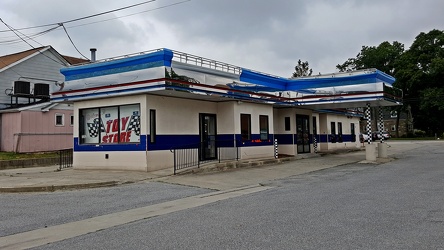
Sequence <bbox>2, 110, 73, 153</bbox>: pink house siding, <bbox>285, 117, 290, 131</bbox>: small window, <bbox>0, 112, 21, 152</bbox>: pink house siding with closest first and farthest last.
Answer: <bbox>2, 110, 73, 153</bbox>: pink house siding
<bbox>0, 112, 21, 152</bbox>: pink house siding
<bbox>285, 117, 290, 131</bbox>: small window

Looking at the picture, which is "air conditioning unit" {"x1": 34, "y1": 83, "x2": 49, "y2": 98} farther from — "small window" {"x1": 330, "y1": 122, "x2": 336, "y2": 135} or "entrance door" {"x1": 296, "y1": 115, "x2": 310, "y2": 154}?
"small window" {"x1": 330, "y1": 122, "x2": 336, "y2": 135}

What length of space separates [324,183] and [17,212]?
9436 millimetres

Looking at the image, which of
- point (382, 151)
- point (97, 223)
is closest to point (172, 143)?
point (97, 223)

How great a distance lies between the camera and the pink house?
2600 centimetres

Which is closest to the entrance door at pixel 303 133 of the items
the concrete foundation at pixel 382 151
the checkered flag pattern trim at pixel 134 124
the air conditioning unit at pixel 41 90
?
the concrete foundation at pixel 382 151

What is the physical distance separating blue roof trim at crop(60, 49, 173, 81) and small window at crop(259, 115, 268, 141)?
26.8 ft

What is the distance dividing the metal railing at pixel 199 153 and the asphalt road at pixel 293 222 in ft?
19.1

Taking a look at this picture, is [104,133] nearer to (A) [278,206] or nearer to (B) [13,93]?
(A) [278,206]

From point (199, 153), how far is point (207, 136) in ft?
4.87

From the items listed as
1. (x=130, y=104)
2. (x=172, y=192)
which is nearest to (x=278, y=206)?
(x=172, y=192)

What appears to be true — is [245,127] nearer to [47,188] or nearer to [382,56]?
[47,188]

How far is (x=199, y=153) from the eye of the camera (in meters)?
19.4

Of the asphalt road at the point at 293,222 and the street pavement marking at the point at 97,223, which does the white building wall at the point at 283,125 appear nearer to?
the asphalt road at the point at 293,222

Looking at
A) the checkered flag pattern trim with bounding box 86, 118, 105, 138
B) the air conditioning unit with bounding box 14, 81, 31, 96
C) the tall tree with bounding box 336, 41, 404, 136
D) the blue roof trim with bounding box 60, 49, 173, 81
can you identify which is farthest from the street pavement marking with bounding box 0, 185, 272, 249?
the tall tree with bounding box 336, 41, 404, 136
